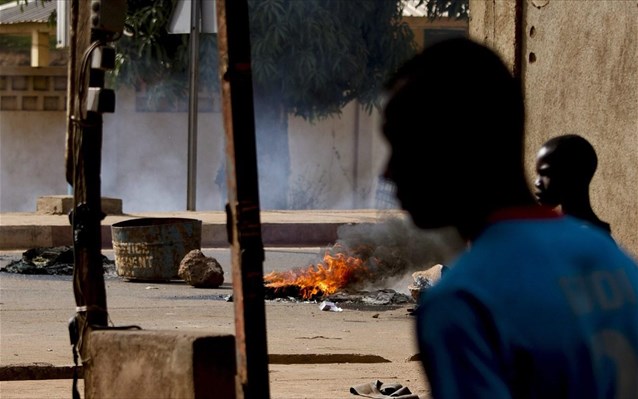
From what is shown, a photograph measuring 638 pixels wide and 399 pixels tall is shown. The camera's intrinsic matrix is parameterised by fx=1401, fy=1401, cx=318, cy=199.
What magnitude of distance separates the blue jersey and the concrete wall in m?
22.8

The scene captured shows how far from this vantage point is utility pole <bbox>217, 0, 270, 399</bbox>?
3.94 m

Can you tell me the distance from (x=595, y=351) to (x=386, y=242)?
9.83 m

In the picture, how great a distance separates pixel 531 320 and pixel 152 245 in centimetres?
1035

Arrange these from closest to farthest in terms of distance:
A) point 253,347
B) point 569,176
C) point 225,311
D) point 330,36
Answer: point 253,347 → point 569,176 → point 225,311 → point 330,36

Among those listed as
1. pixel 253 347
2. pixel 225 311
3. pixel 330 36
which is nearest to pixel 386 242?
pixel 225 311

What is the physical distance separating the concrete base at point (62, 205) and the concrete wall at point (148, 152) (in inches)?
270

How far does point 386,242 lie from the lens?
11594 millimetres

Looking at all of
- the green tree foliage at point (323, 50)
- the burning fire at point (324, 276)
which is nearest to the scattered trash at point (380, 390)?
the burning fire at point (324, 276)

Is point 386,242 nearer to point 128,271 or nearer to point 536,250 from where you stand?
point 128,271

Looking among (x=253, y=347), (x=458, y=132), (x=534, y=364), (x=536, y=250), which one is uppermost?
(x=458, y=132)

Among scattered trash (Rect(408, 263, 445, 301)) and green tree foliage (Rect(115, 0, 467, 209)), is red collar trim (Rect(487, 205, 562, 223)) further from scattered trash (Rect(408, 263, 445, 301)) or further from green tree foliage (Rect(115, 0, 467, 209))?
green tree foliage (Rect(115, 0, 467, 209))

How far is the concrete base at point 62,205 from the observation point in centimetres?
1738

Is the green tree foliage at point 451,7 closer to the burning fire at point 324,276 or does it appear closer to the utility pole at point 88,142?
the burning fire at point 324,276

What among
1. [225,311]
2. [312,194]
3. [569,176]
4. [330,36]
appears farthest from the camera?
[312,194]
